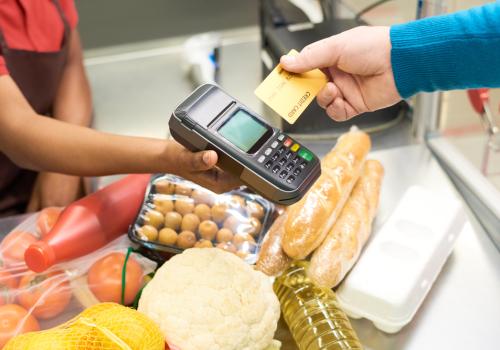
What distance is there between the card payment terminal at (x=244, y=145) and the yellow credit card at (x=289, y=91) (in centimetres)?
5

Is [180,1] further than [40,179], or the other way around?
[180,1]

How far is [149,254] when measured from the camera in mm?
794

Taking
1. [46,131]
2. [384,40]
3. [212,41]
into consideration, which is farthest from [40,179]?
[384,40]

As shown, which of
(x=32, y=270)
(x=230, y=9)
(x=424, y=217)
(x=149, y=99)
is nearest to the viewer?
(x=32, y=270)

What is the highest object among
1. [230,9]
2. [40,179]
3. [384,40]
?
→ [384,40]

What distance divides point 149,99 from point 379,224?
746mm

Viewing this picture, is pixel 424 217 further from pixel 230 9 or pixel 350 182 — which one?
pixel 230 9

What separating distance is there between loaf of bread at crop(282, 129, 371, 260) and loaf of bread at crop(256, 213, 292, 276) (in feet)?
0.04

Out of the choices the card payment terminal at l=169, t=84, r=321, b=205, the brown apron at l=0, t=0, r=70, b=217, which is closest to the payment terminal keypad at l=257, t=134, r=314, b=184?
the card payment terminal at l=169, t=84, r=321, b=205

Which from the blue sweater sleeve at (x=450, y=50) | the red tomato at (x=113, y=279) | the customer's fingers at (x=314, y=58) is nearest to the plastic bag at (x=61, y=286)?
the red tomato at (x=113, y=279)

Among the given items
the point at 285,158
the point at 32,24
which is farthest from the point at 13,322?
the point at 32,24

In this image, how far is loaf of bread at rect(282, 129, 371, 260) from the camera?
76 cm

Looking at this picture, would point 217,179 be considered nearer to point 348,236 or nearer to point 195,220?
point 195,220

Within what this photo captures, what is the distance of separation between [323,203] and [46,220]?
431 millimetres
